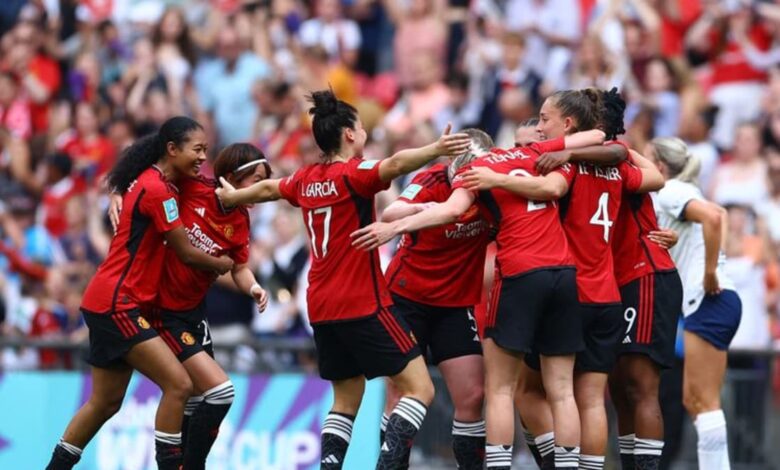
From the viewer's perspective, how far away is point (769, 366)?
47.4 feet

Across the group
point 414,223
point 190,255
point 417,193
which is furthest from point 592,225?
point 190,255

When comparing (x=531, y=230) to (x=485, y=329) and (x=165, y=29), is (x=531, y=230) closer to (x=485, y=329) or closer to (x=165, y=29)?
(x=485, y=329)

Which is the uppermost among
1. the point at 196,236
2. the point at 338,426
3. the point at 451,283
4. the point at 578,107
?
the point at 578,107

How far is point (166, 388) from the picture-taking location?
10.5m

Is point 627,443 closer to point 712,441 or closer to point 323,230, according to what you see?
point 712,441

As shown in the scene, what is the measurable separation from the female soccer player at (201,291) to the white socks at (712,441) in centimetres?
332

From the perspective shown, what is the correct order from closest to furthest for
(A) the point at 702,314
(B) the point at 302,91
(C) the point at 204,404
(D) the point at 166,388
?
1. (D) the point at 166,388
2. (C) the point at 204,404
3. (A) the point at 702,314
4. (B) the point at 302,91

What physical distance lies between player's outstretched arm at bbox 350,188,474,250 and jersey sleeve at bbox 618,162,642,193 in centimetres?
117

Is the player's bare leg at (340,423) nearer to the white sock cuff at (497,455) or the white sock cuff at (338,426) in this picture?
the white sock cuff at (338,426)

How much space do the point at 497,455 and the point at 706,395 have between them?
2394 mm

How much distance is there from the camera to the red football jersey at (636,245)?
34.9 ft

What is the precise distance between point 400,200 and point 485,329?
1.01 meters

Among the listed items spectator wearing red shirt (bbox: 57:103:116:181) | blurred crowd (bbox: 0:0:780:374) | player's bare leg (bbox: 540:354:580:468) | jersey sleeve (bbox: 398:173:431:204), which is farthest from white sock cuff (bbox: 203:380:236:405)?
spectator wearing red shirt (bbox: 57:103:116:181)

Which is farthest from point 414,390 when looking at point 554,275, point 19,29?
point 19,29
